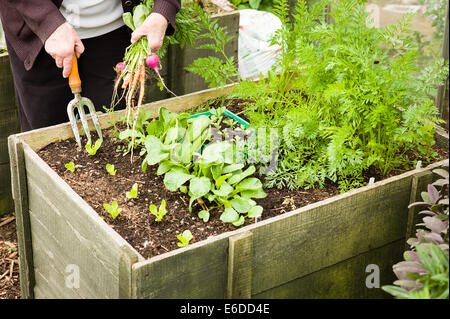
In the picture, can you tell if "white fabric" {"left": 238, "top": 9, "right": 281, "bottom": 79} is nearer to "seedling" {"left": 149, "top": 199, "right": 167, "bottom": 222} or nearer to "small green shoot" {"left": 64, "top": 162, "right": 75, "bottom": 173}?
"small green shoot" {"left": 64, "top": 162, "right": 75, "bottom": 173}

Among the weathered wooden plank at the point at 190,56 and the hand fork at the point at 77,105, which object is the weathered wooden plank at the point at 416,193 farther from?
the weathered wooden plank at the point at 190,56

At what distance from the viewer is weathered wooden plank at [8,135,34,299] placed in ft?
7.91

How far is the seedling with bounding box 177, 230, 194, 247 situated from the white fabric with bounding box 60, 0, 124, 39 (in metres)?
1.10

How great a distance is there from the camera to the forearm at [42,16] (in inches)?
93.7

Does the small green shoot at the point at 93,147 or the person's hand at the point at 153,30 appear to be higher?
the person's hand at the point at 153,30

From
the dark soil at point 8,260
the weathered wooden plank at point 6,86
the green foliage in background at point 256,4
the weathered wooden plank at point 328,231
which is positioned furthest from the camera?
the green foliage in background at point 256,4

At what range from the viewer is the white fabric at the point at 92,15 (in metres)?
2.57

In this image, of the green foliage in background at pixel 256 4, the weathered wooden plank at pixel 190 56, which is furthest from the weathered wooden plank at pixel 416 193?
the green foliage in background at pixel 256 4

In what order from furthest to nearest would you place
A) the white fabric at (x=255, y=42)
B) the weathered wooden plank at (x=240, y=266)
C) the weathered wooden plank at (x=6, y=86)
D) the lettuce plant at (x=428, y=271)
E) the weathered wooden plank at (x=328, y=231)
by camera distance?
the white fabric at (x=255, y=42)
the weathered wooden plank at (x=6, y=86)
the weathered wooden plank at (x=328, y=231)
the weathered wooden plank at (x=240, y=266)
the lettuce plant at (x=428, y=271)

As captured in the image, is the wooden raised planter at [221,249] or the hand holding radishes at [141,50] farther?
the hand holding radishes at [141,50]

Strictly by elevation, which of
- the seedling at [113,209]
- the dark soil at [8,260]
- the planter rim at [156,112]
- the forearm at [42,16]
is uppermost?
the forearm at [42,16]

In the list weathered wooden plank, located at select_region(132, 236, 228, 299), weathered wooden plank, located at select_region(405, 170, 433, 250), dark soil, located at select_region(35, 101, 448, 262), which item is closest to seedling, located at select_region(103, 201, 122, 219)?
dark soil, located at select_region(35, 101, 448, 262)

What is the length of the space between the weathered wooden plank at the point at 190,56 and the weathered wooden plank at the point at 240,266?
176cm

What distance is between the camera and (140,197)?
222cm
